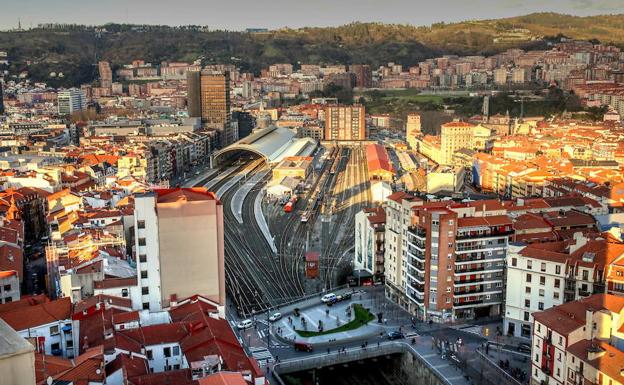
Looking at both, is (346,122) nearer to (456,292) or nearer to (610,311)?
(456,292)

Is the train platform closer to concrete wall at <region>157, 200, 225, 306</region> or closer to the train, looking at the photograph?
the train

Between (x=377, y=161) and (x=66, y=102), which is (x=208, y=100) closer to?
(x=66, y=102)

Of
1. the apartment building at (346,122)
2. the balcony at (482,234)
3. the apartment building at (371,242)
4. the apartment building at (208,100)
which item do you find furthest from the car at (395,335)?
the apartment building at (346,122)

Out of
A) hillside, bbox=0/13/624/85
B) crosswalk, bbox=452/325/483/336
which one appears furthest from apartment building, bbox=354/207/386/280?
hillside, bbox=0/13/624/85

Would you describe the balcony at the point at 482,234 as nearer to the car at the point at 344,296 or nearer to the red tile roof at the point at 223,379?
the car at the point at 344,296

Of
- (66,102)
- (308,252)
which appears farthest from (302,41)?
(308,252)

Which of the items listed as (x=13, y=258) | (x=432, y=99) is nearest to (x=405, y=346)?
(x=13, y=258)
